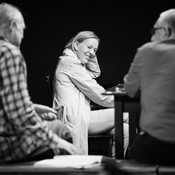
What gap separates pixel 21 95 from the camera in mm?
2762

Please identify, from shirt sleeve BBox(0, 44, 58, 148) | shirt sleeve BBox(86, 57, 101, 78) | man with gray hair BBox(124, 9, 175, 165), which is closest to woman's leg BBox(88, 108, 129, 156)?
shirt sleeve BBox(86, 57, 101, 78)

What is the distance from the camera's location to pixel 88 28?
646cm

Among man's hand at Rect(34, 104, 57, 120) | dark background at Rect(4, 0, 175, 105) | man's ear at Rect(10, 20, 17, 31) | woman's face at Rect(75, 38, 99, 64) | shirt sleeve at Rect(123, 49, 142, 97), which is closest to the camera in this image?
man's ear at Rect(10, 20, 17, 31)

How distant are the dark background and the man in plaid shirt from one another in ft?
11.7

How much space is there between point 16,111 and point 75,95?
1871 millimetres

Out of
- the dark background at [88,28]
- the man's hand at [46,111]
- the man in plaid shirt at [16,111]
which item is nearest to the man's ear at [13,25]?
the man in plaid shirt at [16,111]

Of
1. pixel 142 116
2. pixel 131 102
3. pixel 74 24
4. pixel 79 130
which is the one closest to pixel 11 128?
pixel 142 116

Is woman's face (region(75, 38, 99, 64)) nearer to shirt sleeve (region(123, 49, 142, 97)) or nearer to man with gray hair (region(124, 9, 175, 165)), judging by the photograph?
shirt sleeve (region(123, 49, 142, 97))

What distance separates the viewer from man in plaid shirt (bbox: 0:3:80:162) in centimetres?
276

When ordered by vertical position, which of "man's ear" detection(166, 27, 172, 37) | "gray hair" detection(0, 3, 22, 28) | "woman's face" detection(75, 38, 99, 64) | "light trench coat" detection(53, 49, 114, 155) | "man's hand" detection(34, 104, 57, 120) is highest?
"gray hair" detection(0, 3, 22, 28)

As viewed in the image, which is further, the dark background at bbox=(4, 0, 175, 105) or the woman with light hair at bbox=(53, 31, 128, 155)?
the dark background at bbox=(4, 0, 175, 105)

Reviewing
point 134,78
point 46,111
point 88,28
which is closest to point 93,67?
point 88,28

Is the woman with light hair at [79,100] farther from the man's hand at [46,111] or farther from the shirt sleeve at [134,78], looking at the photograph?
the shirt sleeve at [134,78]

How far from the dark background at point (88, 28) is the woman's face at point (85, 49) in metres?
1.58
